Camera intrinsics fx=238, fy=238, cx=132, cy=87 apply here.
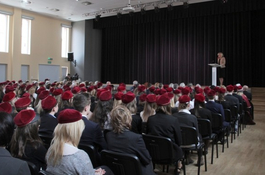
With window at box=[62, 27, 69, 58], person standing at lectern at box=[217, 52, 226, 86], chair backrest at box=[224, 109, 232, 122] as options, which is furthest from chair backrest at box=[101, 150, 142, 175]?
window at box=[62, 27, 69, 58]

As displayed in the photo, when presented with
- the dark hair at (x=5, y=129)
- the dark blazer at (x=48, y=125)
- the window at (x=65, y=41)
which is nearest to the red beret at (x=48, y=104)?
the dark blazer at (x=48, y=125)

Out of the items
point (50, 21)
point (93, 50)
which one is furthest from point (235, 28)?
point (50, 21)

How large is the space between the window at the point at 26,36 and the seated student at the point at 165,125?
14.0m

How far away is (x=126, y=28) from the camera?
58.2ft

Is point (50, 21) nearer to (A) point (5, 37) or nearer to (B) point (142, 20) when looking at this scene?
(A) point (5, 37)

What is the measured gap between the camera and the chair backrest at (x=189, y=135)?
3457mm

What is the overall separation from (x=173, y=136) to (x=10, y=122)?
2.16m

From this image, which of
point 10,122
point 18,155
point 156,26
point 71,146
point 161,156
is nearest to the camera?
point 10,122

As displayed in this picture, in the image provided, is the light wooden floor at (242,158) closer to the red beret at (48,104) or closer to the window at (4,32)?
the red beret at (48,104)

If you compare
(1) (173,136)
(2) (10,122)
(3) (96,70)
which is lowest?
(1) (173,136)

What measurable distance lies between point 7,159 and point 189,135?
8.75ft

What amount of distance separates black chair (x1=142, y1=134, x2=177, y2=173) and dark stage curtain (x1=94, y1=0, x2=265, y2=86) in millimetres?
11068

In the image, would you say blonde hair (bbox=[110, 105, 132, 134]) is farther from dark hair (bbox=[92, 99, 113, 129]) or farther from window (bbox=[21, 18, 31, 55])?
window (bbox=[21, 18, 31, 55])

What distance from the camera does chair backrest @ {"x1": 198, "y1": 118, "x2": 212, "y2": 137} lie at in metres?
4.03
